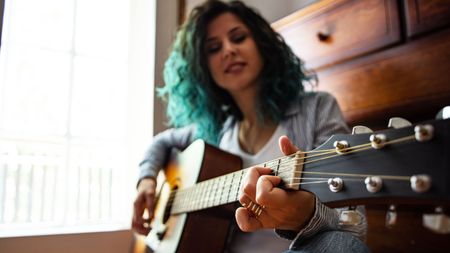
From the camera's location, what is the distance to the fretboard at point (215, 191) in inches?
21.8

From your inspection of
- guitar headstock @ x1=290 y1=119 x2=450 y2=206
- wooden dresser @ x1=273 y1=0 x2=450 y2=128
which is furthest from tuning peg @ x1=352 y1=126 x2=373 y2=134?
wooden dresser @ x1=273 y1=0 x2=450 y2=128

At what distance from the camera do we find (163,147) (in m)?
1.21

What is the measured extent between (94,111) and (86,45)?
0.91 ft

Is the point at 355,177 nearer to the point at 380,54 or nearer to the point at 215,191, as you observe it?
the point at 215,191

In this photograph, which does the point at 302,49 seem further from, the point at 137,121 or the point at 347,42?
the point at 137,121

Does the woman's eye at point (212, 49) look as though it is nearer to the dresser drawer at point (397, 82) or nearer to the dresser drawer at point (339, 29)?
the dresser drawer at point (339, 29)

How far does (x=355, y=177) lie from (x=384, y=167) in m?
0.04

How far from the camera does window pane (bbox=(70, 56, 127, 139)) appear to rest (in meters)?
1.45

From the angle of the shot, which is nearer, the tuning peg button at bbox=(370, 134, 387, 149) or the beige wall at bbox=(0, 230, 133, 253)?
the tuning peg button at bbox=(370, 134, 387, 149)

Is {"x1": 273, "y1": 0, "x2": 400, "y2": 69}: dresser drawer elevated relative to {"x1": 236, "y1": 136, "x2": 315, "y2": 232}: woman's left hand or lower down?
elevated

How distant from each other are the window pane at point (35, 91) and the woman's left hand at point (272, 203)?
1069 mm

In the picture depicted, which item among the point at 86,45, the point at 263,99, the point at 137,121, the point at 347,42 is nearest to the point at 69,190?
the point at 137,121

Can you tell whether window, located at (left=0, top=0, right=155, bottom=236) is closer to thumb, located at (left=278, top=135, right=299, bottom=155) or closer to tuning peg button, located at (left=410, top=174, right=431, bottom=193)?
thumb, located at (left=278, top=135, right=299, bottom=155)

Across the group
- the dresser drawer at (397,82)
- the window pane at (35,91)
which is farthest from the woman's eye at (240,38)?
the window pane at (35,91)
